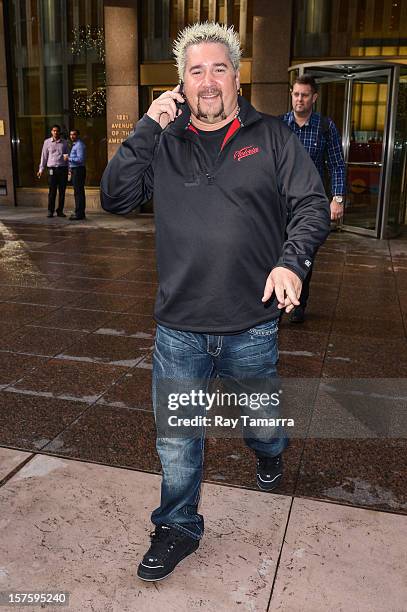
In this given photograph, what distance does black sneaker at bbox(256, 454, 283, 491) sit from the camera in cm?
304

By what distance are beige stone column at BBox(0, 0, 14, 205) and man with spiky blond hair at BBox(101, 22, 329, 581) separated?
546 inches

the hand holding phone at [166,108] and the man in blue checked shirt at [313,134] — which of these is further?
the man in blue checked shirt at [313,134]

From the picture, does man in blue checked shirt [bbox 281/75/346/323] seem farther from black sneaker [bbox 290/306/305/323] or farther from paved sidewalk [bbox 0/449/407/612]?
paved sidewalk [bbox 0/449/407/612]

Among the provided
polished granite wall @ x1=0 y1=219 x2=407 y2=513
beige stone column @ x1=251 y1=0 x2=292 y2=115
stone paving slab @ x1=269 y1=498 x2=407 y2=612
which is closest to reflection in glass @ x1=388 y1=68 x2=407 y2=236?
polished granite wall @ x1=0 y1=219 x2=407 y2=513

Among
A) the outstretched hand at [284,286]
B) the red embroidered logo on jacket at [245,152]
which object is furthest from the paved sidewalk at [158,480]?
the red embroidered logo on jacket at [245,152]

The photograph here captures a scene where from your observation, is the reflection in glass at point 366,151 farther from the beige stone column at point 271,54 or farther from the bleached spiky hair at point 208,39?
the bleached spiky hair at point 208,39

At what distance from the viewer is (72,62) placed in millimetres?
14922

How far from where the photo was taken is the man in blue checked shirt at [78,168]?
1302 cm

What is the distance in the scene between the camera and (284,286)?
2.29 metres

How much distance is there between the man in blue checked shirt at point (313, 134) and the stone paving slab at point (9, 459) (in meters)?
3.09

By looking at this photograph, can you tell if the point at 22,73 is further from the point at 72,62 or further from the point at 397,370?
the point at 397,370

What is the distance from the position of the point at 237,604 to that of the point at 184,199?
156 centimetres

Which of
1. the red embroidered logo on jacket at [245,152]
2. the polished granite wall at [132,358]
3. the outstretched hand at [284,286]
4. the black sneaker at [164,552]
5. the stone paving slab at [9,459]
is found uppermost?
the red embroidered logo on jacket at [245,152]

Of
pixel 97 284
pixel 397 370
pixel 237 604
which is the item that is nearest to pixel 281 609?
pixel 237 604
